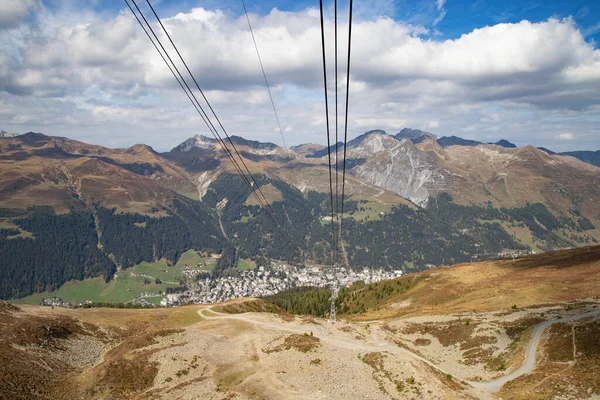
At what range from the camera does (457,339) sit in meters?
66.6

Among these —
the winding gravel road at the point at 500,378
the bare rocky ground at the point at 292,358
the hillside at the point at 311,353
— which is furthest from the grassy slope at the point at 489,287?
the winding gravel road at the point at 500,378

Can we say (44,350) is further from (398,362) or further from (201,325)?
(398,362)

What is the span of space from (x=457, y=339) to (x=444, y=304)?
42.5 m

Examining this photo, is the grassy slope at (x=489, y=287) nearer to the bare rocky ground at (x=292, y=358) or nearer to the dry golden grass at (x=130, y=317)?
the bare rocky ground at (x=292, y=358)

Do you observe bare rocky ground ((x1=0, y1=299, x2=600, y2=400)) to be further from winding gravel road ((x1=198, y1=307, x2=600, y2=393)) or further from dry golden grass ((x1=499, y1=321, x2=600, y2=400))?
winding gravel road ((x1=198, y1=307, x2=600, y2=393))

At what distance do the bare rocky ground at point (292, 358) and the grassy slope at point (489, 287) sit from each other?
1458 cm

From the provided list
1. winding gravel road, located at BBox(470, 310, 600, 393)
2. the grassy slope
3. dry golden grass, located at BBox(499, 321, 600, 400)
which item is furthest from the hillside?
the grassy slope

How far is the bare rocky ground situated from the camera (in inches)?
A: 1582

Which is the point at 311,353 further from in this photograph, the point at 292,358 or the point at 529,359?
the point at 529,359

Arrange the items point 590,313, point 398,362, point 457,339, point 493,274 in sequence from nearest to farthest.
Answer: point 398,362 < point 590,313 < point 457,339 < point 493,274

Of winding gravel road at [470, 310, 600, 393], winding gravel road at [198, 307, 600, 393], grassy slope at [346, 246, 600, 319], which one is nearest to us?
winding gravel road at [470, 310, 600, 393]

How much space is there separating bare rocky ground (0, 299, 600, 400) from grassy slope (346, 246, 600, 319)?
47.8 ft

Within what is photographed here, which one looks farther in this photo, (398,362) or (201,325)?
(201,325)

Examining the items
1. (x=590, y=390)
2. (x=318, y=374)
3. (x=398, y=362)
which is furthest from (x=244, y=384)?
(x=590, y=390)
